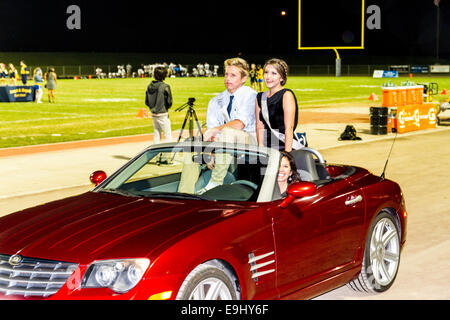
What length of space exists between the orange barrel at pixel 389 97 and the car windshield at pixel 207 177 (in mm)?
15573

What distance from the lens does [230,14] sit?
97.1 metres

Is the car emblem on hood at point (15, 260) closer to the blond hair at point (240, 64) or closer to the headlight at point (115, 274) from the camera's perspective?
the headlight at point (115, 274)

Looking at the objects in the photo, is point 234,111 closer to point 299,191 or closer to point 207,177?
point 207,177

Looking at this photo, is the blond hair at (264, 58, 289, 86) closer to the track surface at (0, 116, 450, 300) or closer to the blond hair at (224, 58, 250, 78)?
the blond hair at (224, 58, 250, 78)

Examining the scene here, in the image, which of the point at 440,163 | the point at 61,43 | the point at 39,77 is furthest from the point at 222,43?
the point at 440,163

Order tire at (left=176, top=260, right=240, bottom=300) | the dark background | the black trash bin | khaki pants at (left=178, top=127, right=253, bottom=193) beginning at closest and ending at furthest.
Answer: tire at (left=176, top=260, right=240, bottom=300)
khaki pants at (left=178, top=127, right=253, bottom=193)
the black trash bin
the dark background

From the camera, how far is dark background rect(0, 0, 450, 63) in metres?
84.9

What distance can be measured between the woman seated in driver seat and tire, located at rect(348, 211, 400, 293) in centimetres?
82

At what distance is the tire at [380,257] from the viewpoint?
612cm

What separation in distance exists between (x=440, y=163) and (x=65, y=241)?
37.8ft

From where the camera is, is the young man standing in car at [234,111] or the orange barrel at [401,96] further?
the orange barrel at [401,96]

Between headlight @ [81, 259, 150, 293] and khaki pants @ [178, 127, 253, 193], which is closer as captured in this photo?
headlight @ [81, 259, 150, 293]

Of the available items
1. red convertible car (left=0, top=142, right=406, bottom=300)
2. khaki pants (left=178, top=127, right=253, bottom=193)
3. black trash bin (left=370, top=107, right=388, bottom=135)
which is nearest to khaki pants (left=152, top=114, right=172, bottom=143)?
black trash bin (left=370, top=107, right=388, bottom=135)

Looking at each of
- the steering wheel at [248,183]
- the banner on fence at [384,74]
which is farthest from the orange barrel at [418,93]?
the banner on fence at [384,74]
